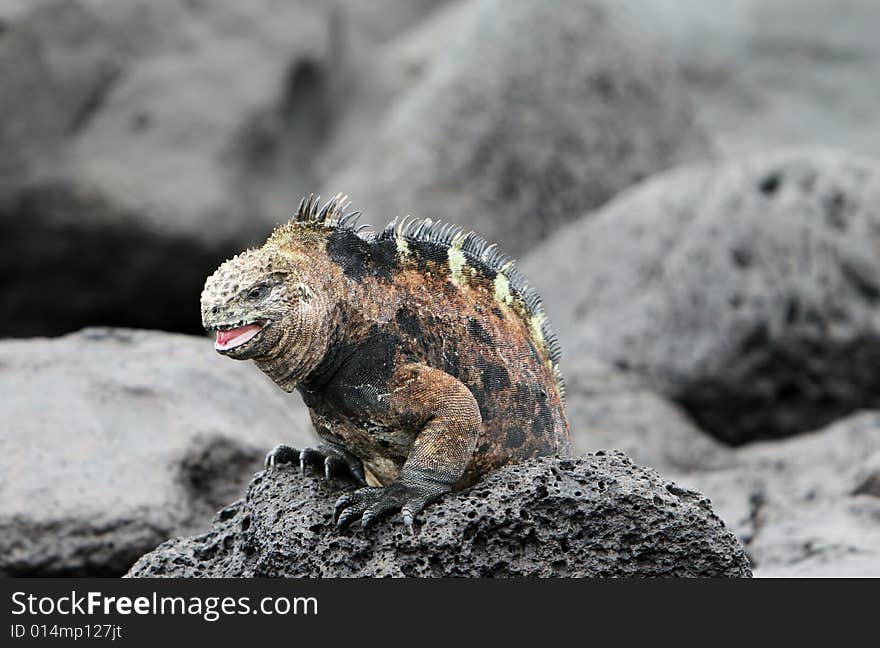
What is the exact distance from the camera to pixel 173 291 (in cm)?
1484

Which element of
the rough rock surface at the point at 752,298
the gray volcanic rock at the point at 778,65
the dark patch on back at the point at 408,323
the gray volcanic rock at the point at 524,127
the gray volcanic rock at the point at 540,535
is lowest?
the gray volcanic rock at the point at 540,535

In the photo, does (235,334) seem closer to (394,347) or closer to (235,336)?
(235,336)

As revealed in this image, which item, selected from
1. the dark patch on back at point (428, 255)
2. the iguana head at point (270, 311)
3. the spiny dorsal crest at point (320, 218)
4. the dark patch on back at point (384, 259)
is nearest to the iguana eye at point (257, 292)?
the iguana head at point (270, 311)

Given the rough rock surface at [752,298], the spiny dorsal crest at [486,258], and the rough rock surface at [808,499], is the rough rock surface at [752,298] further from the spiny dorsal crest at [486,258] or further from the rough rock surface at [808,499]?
the spiny dorsal crest at [486,258]

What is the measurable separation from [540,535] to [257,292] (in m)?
1.39

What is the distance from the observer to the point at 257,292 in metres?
4.62

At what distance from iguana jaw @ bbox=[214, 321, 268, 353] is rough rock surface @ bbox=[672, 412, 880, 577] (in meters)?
3.81

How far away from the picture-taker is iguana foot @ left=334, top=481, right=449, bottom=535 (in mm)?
4754

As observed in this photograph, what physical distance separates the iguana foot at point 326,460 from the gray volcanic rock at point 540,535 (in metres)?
0.26

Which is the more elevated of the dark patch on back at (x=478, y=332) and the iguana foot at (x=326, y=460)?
the dark patch on back at (x=478, y=332)

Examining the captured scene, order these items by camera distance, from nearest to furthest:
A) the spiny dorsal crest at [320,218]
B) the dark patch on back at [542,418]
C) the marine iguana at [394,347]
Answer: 1. the marine iguana at [394,347]
2. the spiny dorsal crest at [320,218]
3. the dark patch on back at [542,418]

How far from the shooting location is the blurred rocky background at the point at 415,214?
7.55 metres

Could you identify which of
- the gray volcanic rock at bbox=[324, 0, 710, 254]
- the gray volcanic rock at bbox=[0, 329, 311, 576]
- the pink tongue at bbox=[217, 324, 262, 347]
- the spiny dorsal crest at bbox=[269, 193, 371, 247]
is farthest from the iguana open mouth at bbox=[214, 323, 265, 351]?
the gray volcanic rock at bbox=[324, 0, 710, 254]

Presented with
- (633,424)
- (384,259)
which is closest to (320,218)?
(384,259)
